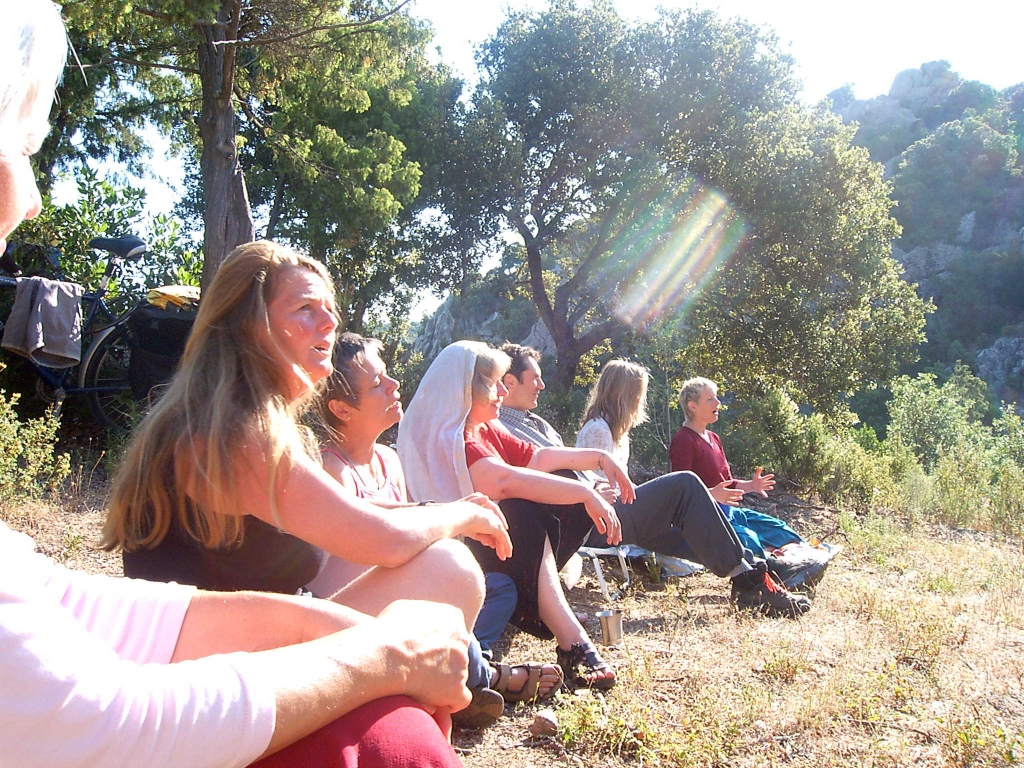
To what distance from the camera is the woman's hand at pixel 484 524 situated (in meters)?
1.99

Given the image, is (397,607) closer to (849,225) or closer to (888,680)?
(888,680)

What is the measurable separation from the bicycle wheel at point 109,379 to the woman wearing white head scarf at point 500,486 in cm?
398

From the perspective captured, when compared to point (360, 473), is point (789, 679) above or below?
below

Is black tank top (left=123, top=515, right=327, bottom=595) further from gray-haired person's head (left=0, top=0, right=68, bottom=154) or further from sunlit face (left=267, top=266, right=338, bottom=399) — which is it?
gray-haired person's head (left=0, top=0, right=68, bottom=154)

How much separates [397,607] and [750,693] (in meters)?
1.90

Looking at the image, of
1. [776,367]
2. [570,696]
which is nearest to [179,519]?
[570,696]

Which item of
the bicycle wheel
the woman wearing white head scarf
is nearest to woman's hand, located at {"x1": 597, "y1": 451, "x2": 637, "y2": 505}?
the woman wearing white head scarf

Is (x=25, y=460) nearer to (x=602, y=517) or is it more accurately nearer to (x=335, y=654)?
(x=602, y=517)

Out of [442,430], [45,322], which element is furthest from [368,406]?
[45,322]

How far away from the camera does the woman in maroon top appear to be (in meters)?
4.63

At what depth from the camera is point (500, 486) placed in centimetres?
314

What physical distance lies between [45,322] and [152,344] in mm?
747

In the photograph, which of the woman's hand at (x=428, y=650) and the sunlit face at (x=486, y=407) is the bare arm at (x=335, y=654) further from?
the sunlit face at (x=486, y=407)

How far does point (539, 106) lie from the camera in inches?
549
